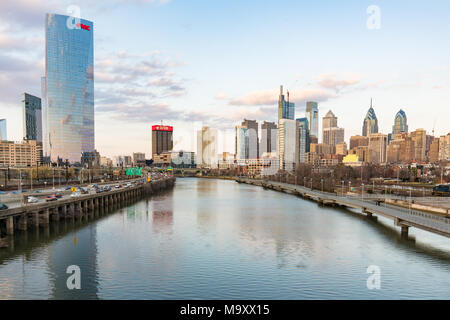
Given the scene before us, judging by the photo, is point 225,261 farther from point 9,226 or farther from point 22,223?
point 22,223

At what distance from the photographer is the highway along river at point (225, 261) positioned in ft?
82.4

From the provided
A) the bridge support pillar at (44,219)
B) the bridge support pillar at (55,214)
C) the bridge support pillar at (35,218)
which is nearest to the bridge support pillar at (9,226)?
the bridge support pillar at (35,218)

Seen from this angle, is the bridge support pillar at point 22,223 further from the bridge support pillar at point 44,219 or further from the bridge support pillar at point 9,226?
the bridge support pillar at point 44,219

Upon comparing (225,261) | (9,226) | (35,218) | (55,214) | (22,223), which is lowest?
(225,261)

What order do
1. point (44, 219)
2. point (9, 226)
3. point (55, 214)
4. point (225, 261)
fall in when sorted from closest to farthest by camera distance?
1. point (225, 261)
2. point (9, 226)
3. point (44, 219)
4. point (55, 214)

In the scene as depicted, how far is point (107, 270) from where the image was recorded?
29.2 meters

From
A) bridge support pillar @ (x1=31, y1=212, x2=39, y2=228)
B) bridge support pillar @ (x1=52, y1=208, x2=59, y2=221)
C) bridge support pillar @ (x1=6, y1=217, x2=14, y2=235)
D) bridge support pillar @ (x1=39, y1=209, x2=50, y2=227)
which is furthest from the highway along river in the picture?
bridge support pillar @ (x1=31, y1=212, x2=39, y2=228)

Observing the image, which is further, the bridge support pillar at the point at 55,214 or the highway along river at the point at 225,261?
the bridge support pillar at the point at 55,214

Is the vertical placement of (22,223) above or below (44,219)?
above

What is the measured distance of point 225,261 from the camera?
32.2 m

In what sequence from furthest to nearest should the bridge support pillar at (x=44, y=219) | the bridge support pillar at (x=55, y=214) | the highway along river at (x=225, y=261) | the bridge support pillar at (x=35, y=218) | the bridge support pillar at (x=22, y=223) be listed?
the bridge support pillar at (x=55, y=214), the bridge support pillar at (x=44, y=219), the bridge support pillar at (x=35, y=218), the bridge support pillar at (x=22, y=223), the highway along river at (x=225, y=261)

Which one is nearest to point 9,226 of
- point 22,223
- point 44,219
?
point 22,223
